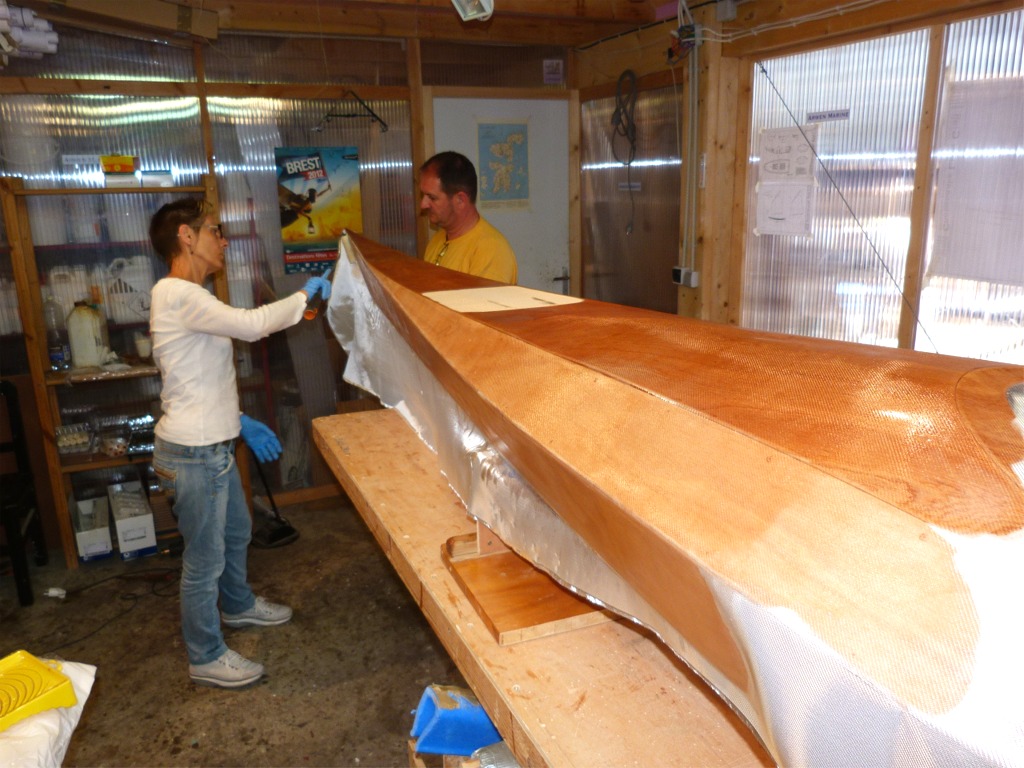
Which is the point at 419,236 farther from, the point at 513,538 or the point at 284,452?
the point at 513,538

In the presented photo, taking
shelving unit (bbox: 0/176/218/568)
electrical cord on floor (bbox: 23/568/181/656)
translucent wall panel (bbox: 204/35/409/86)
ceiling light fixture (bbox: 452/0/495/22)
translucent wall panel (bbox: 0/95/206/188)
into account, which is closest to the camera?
ceiling light fixture (bbox: 452/0/495/22)

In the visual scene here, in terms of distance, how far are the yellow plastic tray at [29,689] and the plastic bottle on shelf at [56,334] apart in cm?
259

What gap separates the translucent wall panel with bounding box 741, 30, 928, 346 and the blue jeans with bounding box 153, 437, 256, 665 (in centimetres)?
213

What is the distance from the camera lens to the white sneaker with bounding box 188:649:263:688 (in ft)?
8.07

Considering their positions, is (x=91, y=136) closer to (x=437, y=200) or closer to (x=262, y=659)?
(x=437, y=200)

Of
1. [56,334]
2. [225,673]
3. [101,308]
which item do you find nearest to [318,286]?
[225,673]

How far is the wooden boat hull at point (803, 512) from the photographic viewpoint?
1.73ft

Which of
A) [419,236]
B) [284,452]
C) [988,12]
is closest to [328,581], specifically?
[284,452]

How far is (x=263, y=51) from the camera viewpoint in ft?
11.5

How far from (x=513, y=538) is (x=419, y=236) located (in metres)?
2.91

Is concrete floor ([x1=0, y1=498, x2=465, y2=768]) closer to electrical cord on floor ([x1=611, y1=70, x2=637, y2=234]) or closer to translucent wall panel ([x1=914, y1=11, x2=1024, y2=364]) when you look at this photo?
translucent wall panel ([x1=914, y1=11, x2=1024, y2=364])

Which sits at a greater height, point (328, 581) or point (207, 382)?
point (207, 382)

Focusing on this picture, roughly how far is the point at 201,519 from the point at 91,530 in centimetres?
133

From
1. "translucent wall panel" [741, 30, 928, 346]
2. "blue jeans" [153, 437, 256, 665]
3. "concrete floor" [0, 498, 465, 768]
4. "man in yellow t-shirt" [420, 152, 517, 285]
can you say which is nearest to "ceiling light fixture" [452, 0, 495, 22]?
"man in yellow t-shirt" [420, 152, 517, 285]
